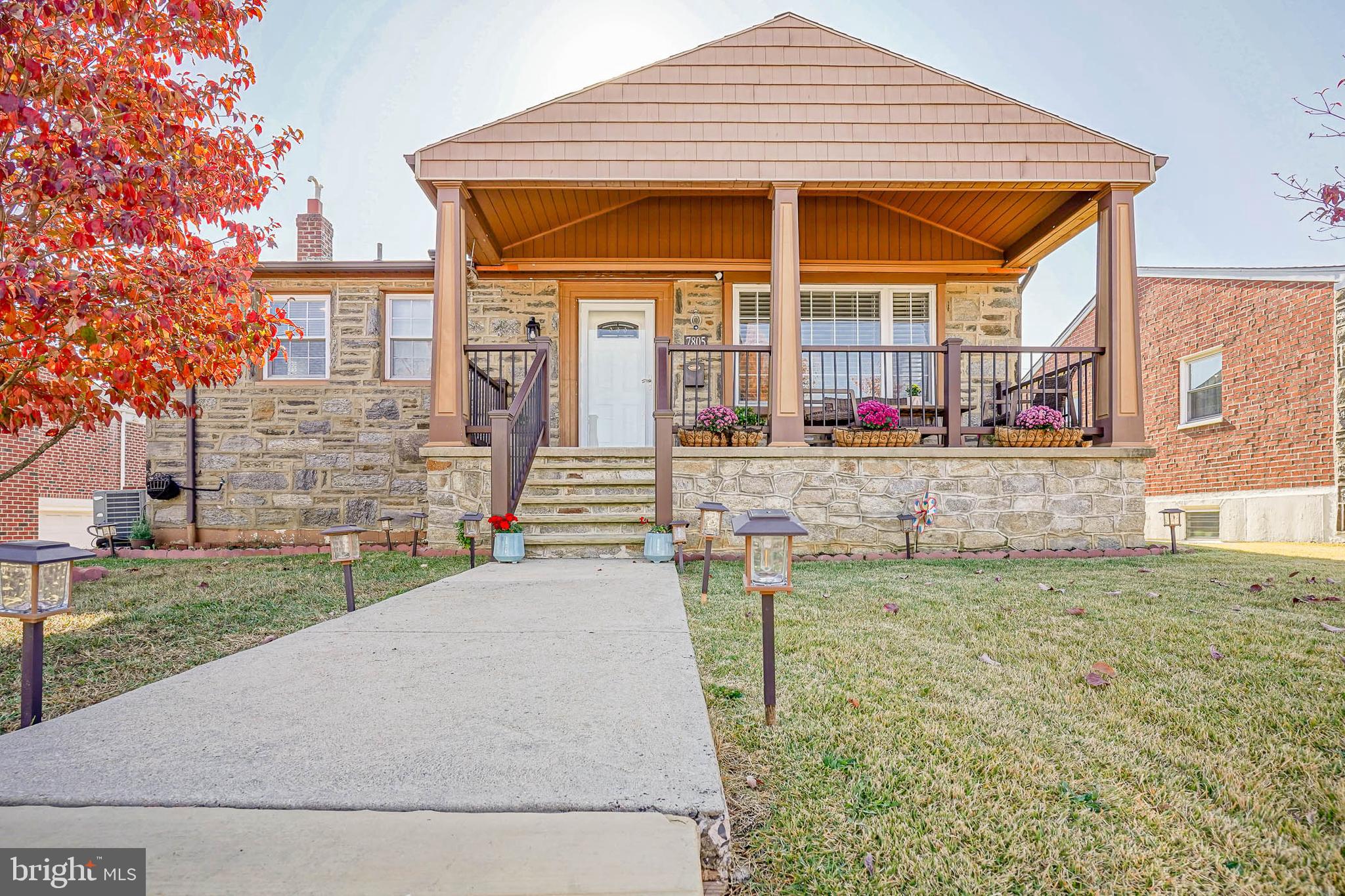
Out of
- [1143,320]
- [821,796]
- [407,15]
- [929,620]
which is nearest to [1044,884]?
[821,796]

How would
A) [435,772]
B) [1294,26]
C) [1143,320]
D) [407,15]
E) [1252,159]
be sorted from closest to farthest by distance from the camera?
[435,772] → [1294,26] → [1252,159] → [1143,320] → [407,15]

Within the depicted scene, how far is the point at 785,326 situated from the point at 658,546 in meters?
2.55

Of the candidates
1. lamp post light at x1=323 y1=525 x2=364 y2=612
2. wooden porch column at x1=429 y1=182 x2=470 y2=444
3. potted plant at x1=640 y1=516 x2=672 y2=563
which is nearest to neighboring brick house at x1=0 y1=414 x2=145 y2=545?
wooden porch column at x1=429 y1=182 x2=470 y2=444

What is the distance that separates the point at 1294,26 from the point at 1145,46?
391 cm

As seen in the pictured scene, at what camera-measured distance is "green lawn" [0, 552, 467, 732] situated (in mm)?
2650

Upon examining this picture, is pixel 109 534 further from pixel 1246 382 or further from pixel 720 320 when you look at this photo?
pixel 1246 382

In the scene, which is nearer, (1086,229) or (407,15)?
(1086,229)

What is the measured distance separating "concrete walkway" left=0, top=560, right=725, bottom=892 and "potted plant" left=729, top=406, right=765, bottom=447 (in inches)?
139

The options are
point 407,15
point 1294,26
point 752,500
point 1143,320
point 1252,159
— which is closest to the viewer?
point 752,500

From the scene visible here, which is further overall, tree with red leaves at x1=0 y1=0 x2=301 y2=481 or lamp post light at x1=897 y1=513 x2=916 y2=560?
lamp post light at x1=897 y1=513 x2=916 y2=560

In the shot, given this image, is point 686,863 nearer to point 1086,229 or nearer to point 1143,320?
point 1086,229

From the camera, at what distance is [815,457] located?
6578mm

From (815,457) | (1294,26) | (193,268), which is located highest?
(1294,26)

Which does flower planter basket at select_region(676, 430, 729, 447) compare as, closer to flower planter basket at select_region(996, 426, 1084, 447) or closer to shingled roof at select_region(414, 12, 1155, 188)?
shingled roof at select_region(414, 12, 1155, 188)
